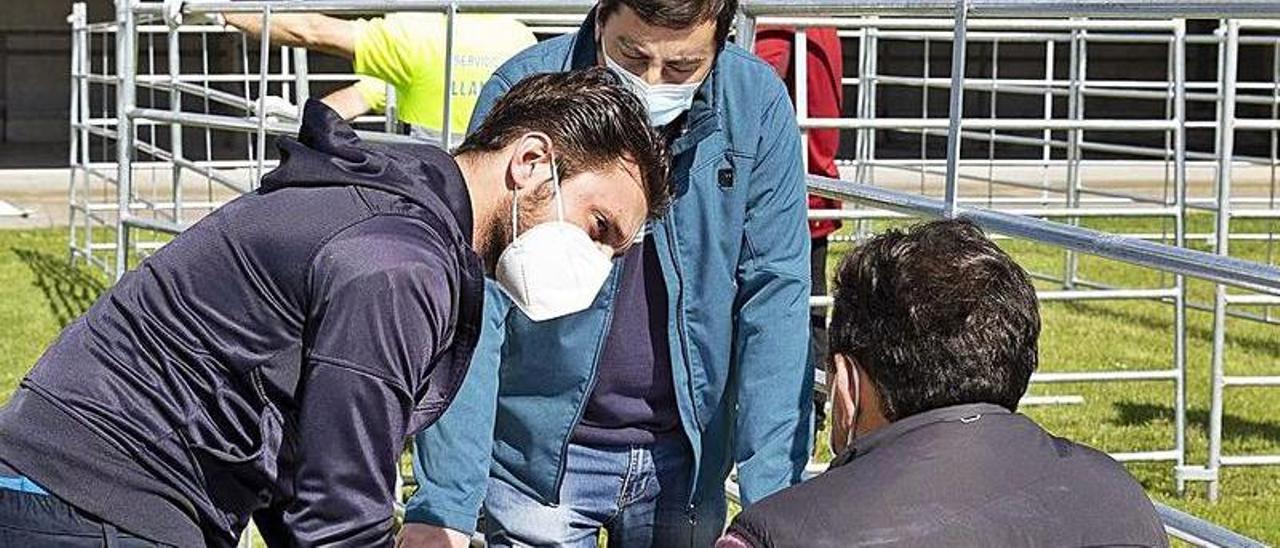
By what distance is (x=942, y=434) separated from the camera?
221 centimetres

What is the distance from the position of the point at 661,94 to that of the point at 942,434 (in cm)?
110

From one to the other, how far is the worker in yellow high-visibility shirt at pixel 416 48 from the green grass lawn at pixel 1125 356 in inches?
106

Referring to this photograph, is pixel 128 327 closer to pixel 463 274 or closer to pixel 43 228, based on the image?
pixel 463 274

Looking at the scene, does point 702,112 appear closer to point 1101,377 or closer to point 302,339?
point 302,339

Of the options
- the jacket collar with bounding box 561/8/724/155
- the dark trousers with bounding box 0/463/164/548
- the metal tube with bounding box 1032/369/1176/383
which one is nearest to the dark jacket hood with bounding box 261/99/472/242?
the dark trousers with bounding box 0/463/164/548

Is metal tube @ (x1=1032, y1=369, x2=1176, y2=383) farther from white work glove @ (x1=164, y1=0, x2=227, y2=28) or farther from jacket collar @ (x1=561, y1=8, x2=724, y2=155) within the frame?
jacket collar @ (x1=561, y1=8, x2=724, y2=155)

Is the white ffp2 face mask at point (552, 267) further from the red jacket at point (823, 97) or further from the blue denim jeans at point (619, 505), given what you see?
the red jacket at point (823, 97)

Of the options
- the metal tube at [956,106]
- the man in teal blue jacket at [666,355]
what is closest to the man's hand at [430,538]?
the man in teal blue jacket at [666,355]

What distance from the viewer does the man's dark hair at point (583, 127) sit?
8.34 feet

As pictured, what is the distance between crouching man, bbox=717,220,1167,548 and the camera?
215cm

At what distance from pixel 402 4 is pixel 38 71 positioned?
19.0 metres

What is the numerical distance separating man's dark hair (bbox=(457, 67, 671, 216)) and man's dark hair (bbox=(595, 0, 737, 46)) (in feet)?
1.41

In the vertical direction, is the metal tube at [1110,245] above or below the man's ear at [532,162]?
below

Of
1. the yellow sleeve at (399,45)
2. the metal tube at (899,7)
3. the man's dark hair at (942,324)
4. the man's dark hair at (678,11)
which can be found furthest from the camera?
the yellow sleeve at (399,45)
